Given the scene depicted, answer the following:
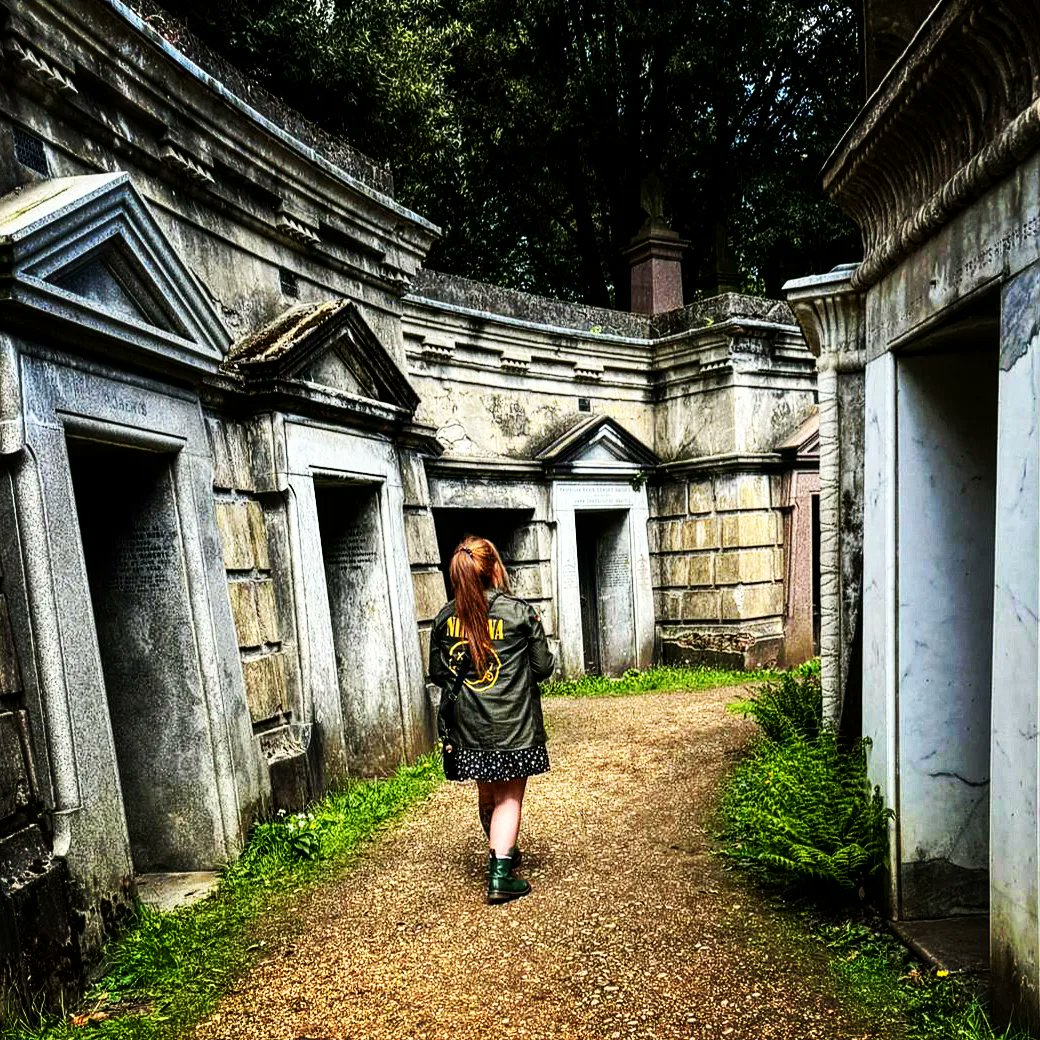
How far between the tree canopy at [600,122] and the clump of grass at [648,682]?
6.29 metres

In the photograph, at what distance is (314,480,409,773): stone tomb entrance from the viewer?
7.52 meters

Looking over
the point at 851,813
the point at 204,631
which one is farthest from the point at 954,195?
the point at 204,631

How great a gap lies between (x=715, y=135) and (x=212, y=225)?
1394cm

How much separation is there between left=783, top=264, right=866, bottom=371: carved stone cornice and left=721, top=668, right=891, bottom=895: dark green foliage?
1942 millimetres

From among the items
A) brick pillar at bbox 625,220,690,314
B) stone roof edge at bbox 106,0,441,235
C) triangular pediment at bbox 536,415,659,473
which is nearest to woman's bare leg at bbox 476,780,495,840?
stone roof edge at bbox 106,0,441,235

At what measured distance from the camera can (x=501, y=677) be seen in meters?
4.67

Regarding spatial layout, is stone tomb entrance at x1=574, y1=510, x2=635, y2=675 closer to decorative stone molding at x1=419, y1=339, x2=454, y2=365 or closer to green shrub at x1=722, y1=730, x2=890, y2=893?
decorative stone molding at x1=419, y1=339, x2=454, y2=365

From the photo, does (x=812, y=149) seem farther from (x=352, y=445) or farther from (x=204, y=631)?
(x=204, y=631)

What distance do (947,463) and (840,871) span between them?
1.76 m

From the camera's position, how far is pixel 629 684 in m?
11.6

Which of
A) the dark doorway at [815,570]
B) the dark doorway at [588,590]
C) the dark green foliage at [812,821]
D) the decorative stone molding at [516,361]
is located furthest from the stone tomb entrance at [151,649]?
the dark doorway at [815,570]

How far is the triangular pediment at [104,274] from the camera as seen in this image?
395 centimetres

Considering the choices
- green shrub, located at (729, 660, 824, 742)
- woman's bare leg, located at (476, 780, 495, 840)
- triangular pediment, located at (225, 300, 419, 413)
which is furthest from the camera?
triangular pediment, located at (225, 300, 419, 413)

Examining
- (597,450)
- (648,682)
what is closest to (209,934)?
(648,682)
